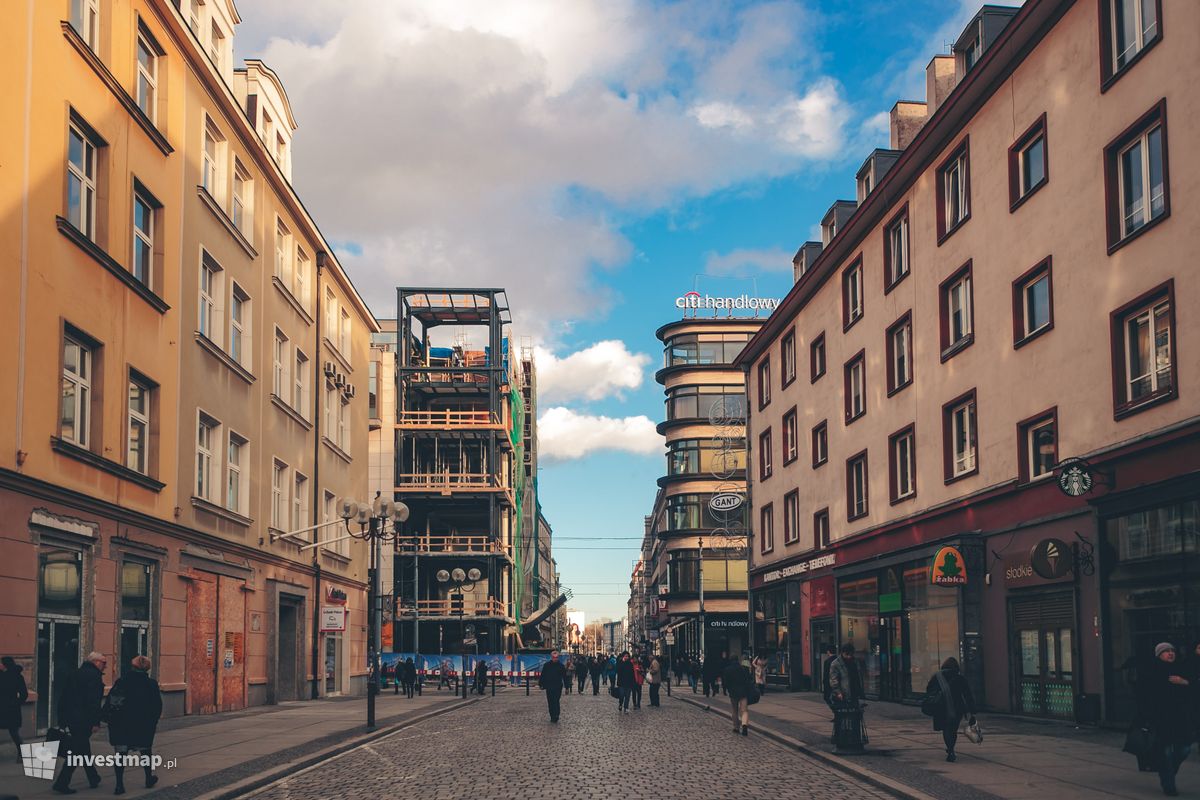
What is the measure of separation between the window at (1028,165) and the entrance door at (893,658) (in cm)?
1208

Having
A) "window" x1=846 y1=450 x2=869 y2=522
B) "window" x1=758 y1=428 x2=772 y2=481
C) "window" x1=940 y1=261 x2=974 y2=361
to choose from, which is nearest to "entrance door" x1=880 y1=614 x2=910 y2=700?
"window" x1=846 y1=450 x2=869 y2=522

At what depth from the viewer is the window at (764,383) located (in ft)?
169

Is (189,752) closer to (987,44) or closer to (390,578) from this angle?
(987,44)

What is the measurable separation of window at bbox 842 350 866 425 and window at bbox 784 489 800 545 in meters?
7.59

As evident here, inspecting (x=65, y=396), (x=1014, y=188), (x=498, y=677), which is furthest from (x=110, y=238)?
(x=498, y=677)

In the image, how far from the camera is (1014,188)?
2606 centimetres

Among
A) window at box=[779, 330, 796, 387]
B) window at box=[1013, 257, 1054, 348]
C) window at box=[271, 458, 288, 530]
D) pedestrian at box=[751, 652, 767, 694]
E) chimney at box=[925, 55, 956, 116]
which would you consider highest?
chimney at box=[925, 55, 956, 116]

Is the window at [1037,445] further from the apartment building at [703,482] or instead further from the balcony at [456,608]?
the balcony at [456,608]

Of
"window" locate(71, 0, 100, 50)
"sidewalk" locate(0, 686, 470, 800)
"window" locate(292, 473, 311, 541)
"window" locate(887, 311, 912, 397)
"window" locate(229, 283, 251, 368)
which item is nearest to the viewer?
"sidewalk" locate(0, 686, 470, 800)

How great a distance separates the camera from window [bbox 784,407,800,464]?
4650cm

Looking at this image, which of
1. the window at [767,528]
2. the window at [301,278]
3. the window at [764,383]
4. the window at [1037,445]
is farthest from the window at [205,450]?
the window at [764,383]

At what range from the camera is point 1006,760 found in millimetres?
17547

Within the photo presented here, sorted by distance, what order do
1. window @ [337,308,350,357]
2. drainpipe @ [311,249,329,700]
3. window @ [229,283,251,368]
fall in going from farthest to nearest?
window @ [337,308,350,357]
drainpipe @ [311,249,329,700]
window @ [229,283,251,368]

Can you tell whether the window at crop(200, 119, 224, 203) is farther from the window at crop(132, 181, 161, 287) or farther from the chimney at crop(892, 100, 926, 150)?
the chimney at crop(892, 100, 926, 150)
